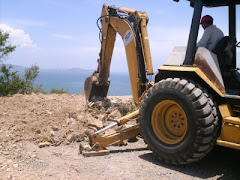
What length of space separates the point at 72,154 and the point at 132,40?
240cm

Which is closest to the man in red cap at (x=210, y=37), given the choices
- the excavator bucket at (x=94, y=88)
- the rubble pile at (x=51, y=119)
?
the rubble pile at (x=51, y=119)

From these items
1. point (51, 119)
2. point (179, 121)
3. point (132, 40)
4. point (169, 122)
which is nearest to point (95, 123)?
point (51, 119)

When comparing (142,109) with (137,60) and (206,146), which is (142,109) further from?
(137,60)

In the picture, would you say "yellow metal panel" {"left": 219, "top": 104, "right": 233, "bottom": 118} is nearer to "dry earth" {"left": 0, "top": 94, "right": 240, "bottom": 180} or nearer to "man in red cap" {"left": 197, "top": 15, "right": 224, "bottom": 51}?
"dry earth" {"left": 0, "top": 94, "right": 240, "bottom": 180}

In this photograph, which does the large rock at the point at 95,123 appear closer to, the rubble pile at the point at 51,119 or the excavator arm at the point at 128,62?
the rubble pile at the point at 51,119

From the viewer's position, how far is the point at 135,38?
6.09 m

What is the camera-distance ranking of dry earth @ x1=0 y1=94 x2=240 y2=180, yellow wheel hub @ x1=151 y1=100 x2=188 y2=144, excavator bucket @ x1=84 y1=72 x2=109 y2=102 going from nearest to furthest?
dry earth @ x1=0 y1=94 x2=240 y2=180
yellow wheel hub @ x1=151 y1=100 x2=188 y2=144
excavator bucket @ x1=84 y1=72 x2=109 y2=102

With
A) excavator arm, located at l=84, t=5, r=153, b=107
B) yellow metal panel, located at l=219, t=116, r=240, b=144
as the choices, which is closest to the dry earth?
yellow metal panel, located at l=219, t=116, r=240, b=144

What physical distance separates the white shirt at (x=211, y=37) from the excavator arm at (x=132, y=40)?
1.43 metres

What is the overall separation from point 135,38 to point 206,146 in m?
2.66

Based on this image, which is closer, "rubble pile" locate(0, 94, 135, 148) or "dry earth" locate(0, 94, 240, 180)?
"dry earth" locate(0, 94, 240, 180)

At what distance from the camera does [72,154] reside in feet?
16.9

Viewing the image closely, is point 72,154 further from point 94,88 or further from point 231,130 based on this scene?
point 94,88

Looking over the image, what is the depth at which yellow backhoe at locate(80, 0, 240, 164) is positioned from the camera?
4176 millimetres
